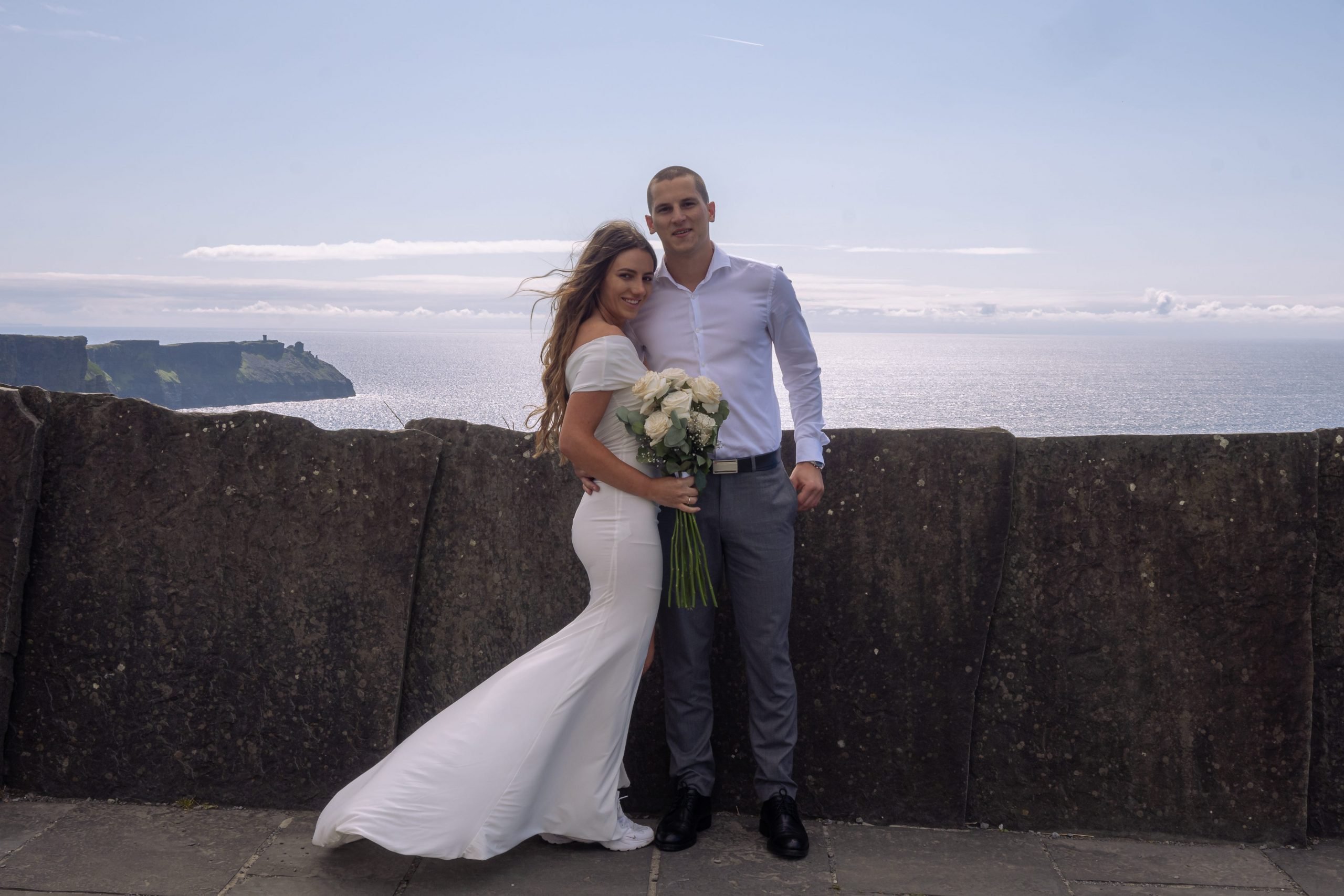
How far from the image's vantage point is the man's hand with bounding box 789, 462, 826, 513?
316 centimetres

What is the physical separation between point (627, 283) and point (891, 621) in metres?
1.44

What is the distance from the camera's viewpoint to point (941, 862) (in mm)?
3117

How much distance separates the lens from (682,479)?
119 inches

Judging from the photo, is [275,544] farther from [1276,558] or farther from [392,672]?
[1276,558]

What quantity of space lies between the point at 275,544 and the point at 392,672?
1.97 ft

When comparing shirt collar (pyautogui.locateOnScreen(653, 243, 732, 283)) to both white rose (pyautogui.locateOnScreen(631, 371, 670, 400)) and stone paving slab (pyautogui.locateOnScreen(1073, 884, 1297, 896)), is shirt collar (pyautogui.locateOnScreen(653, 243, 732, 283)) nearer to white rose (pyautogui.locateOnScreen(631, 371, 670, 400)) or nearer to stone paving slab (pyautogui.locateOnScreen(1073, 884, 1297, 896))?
white rose (pyautogui.locateOnScreen(631, 371, 670, 400))

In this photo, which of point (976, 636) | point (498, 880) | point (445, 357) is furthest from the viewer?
point (445, 357)

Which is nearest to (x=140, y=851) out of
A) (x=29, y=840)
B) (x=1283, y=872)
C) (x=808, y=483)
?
(x=29, y=840)

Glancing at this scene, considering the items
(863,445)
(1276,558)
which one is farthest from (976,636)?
(1276,558)

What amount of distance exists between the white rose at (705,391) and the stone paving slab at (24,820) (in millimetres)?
2516

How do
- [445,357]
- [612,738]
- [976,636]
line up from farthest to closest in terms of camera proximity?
[445,357] → [976,636] → [612,738]

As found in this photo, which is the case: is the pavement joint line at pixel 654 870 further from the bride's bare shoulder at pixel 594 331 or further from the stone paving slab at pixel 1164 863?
the bride's bare shoulder at pixel 594 331

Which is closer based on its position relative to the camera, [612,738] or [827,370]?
[612,738]

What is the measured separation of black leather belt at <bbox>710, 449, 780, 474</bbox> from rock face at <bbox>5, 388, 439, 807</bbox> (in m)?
1.00
